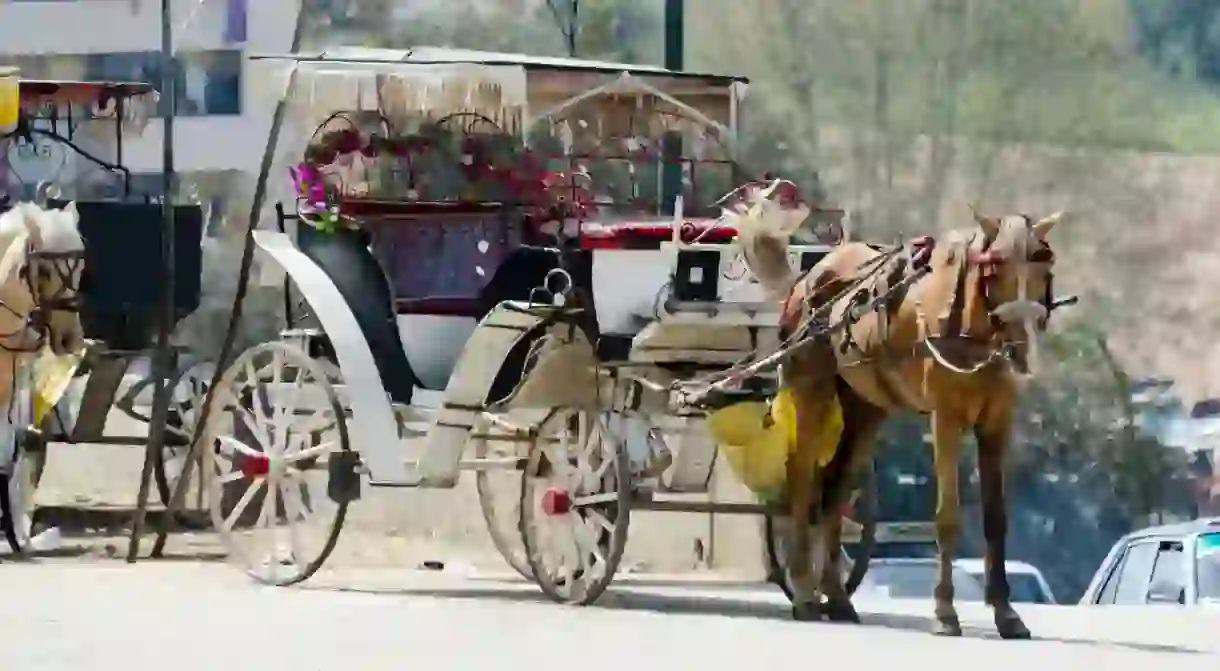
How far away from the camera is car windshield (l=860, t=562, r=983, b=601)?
21.2 metres

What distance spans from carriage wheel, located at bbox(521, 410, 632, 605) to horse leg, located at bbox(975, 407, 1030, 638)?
1.87m

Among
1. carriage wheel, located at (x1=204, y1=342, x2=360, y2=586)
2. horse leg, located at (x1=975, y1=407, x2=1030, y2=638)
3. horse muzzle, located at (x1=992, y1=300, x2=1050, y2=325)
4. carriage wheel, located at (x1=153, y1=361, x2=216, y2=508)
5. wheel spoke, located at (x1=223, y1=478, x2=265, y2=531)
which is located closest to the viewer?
horse muzzle, located at (x1=992, y1=300, x2=1050, y2=325)

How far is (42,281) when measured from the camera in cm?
1619

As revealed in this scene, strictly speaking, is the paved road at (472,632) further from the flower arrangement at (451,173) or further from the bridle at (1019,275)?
the flower arrangement at (451,173)

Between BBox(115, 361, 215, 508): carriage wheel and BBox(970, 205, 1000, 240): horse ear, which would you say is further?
BBox(115, 361, 215, 508): carriage wheel

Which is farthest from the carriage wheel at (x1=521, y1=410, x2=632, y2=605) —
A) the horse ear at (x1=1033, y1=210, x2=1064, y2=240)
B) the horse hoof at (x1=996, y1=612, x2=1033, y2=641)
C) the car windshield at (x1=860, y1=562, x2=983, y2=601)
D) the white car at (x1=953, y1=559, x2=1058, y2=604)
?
the white car at (x1=953, y1=559, x2=1058, y2=604)

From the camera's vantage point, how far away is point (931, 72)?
40781 mm

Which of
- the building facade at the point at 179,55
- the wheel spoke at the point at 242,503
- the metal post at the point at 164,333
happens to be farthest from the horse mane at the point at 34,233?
the building facade at the point at 179,55

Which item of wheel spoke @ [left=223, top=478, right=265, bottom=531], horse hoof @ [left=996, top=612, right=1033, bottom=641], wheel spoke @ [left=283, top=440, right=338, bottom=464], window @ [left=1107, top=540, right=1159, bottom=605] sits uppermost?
wheel spoke @ [left=283, top=440, right=338, bottom=464]

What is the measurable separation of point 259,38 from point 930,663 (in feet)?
127

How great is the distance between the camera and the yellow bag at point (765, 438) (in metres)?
13.9

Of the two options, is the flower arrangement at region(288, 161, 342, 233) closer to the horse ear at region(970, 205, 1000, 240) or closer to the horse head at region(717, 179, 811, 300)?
the horse head at region(717, 179, 811, 300)

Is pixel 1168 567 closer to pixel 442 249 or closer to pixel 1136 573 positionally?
pixel 1136 573

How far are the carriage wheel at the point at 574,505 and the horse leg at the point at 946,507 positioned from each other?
5.60ft
